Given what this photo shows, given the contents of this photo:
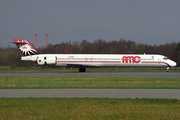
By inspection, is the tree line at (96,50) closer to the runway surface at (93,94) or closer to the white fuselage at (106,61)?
the white fuselage at (106,61)

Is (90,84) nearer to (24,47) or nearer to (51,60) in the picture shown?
(51,60)

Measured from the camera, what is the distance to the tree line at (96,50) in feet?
197

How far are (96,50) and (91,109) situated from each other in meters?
78.8

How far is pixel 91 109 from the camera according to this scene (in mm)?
9617

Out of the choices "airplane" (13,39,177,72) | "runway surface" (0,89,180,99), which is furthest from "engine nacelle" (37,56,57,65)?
"runway surface" (0,89,180,99)

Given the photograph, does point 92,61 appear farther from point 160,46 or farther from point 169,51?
point 160,46

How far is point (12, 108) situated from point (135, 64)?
1375 inches

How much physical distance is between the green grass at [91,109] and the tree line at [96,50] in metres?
48.4

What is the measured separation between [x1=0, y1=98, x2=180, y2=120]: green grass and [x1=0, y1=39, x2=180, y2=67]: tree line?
4837cm

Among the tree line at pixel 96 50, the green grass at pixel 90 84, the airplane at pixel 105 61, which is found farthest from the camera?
the tree line at pixel 96 50

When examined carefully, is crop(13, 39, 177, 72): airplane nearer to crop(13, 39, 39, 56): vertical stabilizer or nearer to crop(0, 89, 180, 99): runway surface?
crop(13, 39, 39, 56): vertical stabilizer

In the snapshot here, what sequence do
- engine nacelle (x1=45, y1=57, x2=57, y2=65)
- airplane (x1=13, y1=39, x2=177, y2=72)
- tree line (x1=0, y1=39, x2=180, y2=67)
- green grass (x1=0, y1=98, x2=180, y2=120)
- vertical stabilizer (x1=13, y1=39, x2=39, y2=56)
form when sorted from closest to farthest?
green grass (x1=0, y1=98, x2=180, y2=120), engine nacelle (x1=45, y1=57, x2=57, y2=65), airplane (x1=13, y1=39, x2=177, y2=72), vertical stabilizer (x1=13, y1=39, x2=39, y2=56), tree line (x1=0, y1=39, x2=180, y2=67)

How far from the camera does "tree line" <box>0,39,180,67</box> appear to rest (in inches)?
2363

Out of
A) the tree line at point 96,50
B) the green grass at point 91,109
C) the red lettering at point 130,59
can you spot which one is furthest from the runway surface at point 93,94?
the tree line at point 96,50
